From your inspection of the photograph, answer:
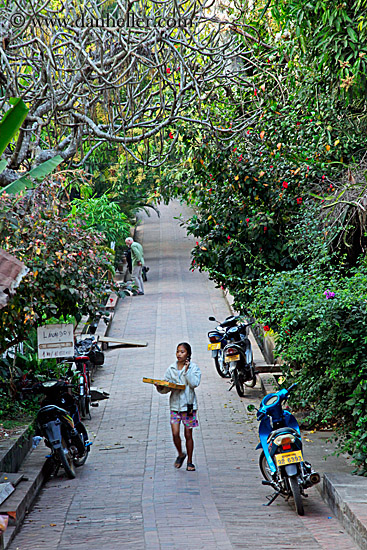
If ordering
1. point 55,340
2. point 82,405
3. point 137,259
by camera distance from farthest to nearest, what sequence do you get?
point 137,259, point 82,405, point 55,340

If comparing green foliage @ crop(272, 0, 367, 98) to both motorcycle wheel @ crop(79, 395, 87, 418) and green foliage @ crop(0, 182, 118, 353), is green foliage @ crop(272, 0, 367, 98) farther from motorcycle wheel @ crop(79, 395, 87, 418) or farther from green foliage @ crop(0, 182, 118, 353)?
motorcycle wheel @ crop(79, 395, 87, 418)

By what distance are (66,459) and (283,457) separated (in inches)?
113

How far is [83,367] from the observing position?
11.7m

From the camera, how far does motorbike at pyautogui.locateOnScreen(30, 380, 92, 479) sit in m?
8.40

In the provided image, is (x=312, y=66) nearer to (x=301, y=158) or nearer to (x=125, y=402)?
(x=301, y=158)

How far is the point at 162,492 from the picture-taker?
798cm

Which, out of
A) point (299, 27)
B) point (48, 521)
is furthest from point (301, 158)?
point (48, 521)

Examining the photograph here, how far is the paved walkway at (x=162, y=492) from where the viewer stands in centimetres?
656

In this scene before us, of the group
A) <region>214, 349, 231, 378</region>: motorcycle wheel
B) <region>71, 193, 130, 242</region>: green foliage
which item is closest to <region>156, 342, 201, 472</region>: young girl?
<region>214, 349, 231, 378</region>: motorcycle wheel

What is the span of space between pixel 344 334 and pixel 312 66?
5.33 meters

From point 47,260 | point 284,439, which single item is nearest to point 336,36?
point 47,260

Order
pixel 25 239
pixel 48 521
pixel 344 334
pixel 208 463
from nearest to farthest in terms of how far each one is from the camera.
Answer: pixel 48 521 < pixel 344 334 < pixel 25 239 < pixel 208 463

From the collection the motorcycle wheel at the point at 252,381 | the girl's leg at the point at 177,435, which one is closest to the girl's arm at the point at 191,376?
the girl's leg at the point at 177,435

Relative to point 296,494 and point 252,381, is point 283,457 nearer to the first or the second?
point 296,494
